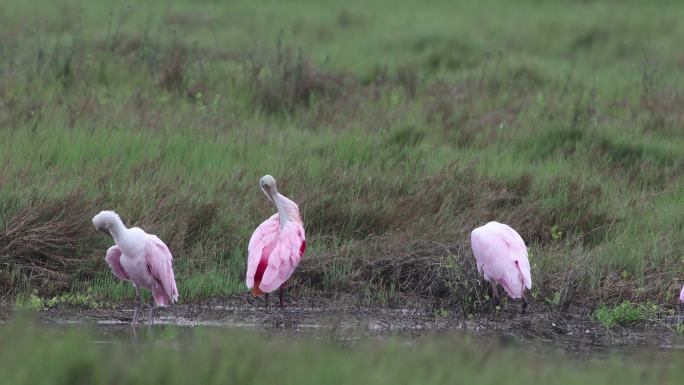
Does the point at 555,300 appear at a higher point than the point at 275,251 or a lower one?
lower

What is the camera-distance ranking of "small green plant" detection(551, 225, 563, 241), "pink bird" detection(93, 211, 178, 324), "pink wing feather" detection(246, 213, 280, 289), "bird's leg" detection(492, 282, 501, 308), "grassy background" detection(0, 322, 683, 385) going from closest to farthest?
"grassy background" detection(0, 322, 683, 385)
"pink bird" detection(93, 211, 178, 324)
"pink wing feather" detection(246, 213, 280, 289)
"bird's leg" detection(492, 282, 501, 308)
"small green plant" detection(551, 225, 563, 241)

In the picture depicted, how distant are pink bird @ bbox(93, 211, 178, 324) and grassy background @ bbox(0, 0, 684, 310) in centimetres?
55

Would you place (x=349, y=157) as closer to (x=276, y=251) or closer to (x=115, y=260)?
(x=276, y=251)

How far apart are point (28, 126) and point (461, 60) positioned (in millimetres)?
6143

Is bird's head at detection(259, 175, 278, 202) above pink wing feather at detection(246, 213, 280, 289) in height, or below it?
above

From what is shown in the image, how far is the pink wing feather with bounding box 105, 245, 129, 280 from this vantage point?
7336 millimetres

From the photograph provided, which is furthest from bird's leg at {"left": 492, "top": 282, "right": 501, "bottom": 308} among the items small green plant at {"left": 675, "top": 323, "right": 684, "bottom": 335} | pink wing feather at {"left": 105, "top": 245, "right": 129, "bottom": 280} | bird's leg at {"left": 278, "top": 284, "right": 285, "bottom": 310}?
pink wing feather at {"left": 105, "top": 245, "right": 129, "bottom": 280}

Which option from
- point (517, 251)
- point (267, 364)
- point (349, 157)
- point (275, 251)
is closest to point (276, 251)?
point (275, 251)

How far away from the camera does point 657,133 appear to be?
38.0 ft

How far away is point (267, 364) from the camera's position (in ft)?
15.2

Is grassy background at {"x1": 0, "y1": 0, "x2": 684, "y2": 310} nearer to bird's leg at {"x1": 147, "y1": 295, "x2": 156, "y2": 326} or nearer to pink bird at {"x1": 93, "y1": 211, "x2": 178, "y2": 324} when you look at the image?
bird's leg at {"x1": 147, "y1": 295, "x2": 156, "y2": 326}

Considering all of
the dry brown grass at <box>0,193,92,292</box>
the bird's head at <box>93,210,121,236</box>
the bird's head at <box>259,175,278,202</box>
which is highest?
the bird's head at <box>93,210,121,236</box>

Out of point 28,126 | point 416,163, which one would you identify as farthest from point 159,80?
point 416,163

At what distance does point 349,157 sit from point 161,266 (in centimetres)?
320
